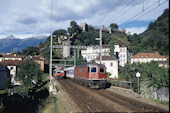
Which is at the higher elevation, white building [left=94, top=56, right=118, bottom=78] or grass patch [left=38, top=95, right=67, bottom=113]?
white building [left=94, top=56, right=118, bottom=78]

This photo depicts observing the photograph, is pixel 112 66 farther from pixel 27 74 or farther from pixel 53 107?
pixel 53 107

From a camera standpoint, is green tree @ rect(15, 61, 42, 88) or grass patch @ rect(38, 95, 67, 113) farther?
green tree @ rect(15, 61, 42, 88)

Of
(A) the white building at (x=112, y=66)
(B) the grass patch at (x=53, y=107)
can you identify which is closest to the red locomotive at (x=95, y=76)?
(B) the grass patch at (x=53, y=107)

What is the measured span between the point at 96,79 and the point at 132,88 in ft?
13.9

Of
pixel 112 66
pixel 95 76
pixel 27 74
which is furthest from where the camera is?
pixel 112 66

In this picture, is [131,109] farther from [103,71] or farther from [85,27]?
[85,27]

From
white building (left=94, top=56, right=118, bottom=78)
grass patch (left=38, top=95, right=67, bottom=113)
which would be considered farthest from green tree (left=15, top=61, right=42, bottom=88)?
white building (left=94, top=56, right=118, bottom=78)

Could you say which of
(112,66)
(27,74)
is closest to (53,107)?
(27,74)

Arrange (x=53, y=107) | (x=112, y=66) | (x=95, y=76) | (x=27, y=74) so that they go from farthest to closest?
(x=112, y=66), (x=27, y=74), (x=95, y=76), (x=53, y=107)

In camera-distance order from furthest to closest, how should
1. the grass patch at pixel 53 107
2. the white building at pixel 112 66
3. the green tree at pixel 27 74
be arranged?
the white building at pixel 112 66
the green tree at pixel 27 74
the grass patch at pixel 53 107

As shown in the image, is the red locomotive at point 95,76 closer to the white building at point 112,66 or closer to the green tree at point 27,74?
the green tree at point 27,74

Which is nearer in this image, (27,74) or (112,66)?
(27,74)

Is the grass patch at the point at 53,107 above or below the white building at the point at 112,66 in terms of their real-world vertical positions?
below

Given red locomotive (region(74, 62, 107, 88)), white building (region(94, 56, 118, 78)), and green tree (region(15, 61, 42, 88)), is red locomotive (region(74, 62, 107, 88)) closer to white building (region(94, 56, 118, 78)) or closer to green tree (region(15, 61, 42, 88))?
green tree (region(15, 61, 42, 88))
